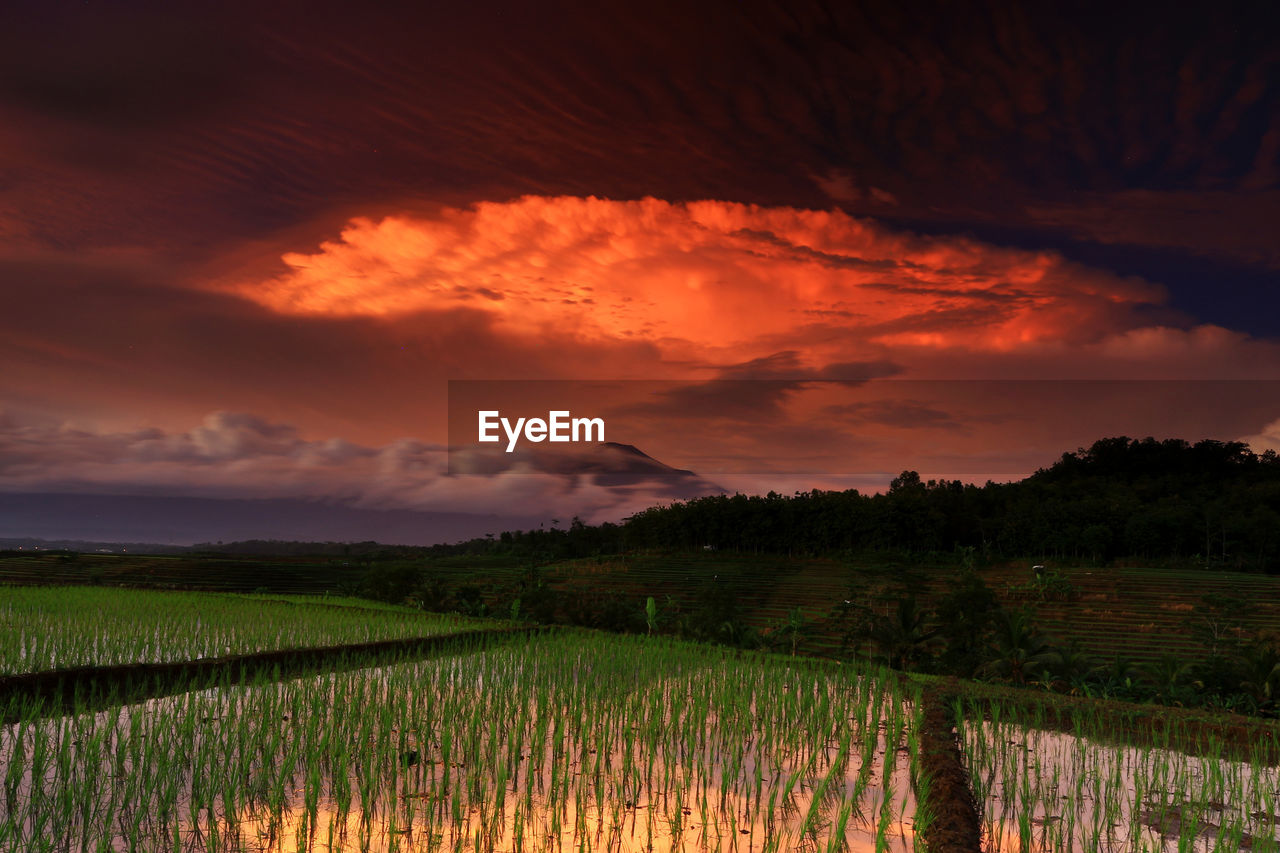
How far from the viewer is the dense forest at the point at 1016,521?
6303 centimetres

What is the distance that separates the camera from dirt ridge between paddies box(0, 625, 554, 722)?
762 cm

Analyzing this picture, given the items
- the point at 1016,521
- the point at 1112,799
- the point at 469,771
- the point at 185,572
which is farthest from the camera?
the point at 1016,521

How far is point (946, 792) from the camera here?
17.0 feet

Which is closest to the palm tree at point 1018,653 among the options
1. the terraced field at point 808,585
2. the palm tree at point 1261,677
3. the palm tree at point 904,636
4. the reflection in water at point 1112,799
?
the palm tree at point 904,636

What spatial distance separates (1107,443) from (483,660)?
119333 millimetres

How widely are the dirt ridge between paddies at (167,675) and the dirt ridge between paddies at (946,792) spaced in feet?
21.0

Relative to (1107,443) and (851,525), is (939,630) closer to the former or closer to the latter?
(851,525)

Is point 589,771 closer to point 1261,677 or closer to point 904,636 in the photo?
point 904,636

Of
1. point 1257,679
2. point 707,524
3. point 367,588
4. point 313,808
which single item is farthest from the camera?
point 707,524

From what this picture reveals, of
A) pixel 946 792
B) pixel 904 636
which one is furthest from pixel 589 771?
pixel 904 636

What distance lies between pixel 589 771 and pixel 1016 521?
71.9m

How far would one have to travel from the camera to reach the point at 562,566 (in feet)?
208

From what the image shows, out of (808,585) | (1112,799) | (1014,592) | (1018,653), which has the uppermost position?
(1112,799)

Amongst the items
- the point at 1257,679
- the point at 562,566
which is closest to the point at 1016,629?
the point at 1257,679
